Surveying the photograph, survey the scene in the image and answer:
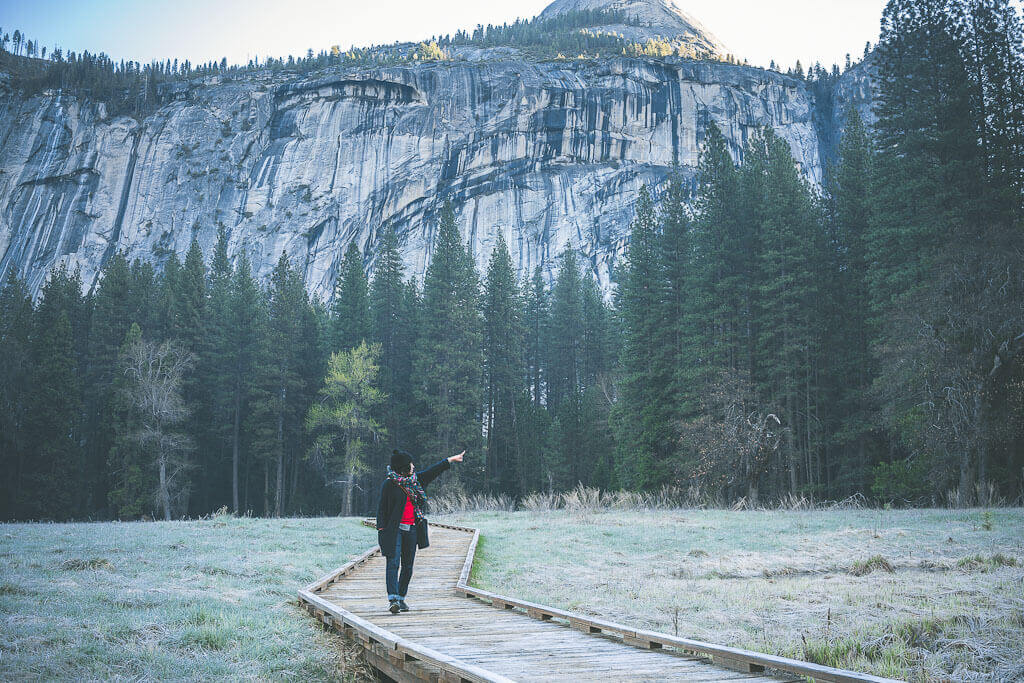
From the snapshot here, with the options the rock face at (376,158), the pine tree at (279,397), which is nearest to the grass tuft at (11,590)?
the pine tree at (279,397)

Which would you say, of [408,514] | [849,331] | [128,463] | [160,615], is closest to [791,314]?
[849,331]

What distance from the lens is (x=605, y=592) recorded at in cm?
947

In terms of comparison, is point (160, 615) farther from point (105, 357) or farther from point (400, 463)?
point (105, 357)

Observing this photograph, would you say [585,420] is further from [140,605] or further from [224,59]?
[224,59]

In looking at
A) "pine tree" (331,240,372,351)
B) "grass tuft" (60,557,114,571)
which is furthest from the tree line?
"grass tuft" (60,557,114,571)

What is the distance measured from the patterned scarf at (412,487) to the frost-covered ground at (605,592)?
61.9 inches

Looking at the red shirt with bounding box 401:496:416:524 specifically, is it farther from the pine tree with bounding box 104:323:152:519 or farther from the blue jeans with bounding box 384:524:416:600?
the pine tree with bounding box 104:323:152:519

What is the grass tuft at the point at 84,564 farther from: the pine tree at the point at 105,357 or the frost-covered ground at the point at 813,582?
the pine tree at the point at 105,357

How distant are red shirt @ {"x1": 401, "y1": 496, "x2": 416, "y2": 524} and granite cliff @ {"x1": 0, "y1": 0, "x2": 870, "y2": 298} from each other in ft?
270

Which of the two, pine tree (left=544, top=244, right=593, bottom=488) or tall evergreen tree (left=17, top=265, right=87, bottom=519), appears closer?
tall evergreen tree (left=17, top=265, right=87, bottom=519)

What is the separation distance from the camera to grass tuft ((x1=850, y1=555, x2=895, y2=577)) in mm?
10273

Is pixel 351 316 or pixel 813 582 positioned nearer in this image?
pixel 813 582

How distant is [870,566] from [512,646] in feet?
24.7

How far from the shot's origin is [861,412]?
2895cm
